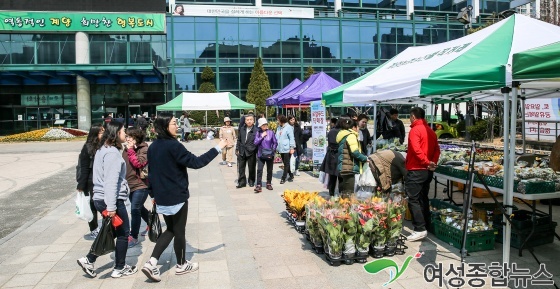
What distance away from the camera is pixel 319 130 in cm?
1134

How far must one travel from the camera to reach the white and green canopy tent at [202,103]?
79.4 ft

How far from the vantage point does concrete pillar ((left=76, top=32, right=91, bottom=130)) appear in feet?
109

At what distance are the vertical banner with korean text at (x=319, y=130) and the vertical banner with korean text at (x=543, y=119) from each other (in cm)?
958

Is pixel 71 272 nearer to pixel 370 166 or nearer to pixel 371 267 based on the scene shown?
pixel 371 267

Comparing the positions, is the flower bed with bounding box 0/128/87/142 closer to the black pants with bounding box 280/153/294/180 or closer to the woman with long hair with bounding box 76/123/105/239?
the black pants with bounding box 280/153/294/180

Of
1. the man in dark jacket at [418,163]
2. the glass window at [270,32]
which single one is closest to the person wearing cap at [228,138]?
the man in dark jacket at [418,163]

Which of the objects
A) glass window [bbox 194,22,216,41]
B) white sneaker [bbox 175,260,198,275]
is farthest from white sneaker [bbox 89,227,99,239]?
glass window [bbox 194,22,216,41]

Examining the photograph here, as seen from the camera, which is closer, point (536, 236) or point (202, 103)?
point (536, 236)

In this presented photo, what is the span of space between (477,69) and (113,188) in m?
4.35

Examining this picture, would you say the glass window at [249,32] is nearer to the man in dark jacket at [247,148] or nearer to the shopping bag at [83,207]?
the man in dark jacket at [247,148]

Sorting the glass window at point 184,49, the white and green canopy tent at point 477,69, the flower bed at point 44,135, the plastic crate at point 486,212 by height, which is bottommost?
the plastic crate at point 486,212

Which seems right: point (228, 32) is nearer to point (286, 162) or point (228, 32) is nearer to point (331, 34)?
point (331, 34)

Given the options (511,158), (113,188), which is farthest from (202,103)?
(511,158)

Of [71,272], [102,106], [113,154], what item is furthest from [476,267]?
[102,106]
